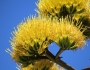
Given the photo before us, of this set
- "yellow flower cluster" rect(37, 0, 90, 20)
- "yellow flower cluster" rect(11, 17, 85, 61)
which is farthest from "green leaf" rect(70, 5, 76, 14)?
"yellow flower cluster" rect(11, 17, 85, 61)

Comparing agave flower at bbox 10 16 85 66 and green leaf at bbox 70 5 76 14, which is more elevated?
green leaf at bbox 70 5 76 14

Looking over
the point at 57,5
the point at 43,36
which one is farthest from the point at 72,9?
the point at 43,36

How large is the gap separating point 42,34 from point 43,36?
2 centimetres

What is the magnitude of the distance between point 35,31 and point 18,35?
0.12m

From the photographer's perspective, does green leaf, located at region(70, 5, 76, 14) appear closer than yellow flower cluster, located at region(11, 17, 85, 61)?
No

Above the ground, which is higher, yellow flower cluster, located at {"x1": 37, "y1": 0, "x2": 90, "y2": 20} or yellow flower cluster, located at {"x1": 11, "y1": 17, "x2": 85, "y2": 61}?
yellow flower cluster, located at {"x1": 37, "y1": 0, "x2": 90, "y2": 20}

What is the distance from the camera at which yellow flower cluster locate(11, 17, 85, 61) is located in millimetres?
1861

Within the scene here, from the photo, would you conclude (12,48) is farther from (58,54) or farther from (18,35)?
(58,54)

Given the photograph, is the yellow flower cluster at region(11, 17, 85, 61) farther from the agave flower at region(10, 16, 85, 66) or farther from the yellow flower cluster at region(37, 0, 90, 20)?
the yellow flower cluster at region(37, 0, 90, 20)

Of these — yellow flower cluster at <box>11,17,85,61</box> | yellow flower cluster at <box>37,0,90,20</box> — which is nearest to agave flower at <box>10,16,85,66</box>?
yellow flower cluster at <box>11,17,85,61</box>

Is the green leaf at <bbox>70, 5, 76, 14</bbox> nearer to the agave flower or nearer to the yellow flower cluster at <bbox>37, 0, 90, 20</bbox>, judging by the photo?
the yellow flower cluster at <bbox>37, 0, 90, 20</bbox>

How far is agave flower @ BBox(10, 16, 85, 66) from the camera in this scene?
186 centimetres

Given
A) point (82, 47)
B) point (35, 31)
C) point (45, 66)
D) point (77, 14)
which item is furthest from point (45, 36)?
point (77, 14)

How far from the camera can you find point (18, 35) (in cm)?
190
